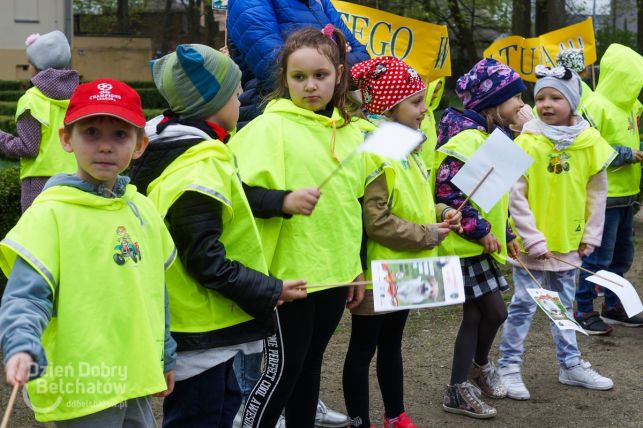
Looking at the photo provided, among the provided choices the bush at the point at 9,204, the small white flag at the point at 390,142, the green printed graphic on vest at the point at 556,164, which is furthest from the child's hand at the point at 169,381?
the bush at the point at 9,204

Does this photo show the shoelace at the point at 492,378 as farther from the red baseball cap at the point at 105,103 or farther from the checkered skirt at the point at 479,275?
the red baseball cap at the point at 105,103

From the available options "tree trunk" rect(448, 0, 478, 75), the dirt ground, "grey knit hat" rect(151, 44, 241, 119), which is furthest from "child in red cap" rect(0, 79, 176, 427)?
"tree trunk" rect(448, 0, 478, 75)

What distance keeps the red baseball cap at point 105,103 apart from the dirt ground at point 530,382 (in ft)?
7.72

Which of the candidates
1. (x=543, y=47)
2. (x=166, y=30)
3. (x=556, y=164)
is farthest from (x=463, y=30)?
(x=166, y=30)

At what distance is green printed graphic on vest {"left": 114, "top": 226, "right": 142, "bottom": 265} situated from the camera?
2830 mm

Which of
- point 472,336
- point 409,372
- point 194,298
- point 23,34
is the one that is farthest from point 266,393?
point 23,34

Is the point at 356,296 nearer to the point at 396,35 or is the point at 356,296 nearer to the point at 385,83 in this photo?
the point at 385,83

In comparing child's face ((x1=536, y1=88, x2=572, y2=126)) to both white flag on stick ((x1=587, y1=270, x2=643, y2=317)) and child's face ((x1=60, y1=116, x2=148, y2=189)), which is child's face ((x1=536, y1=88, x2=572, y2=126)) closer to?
white flag on stick ((x1=587, y1=270, x2=643, y2=317))

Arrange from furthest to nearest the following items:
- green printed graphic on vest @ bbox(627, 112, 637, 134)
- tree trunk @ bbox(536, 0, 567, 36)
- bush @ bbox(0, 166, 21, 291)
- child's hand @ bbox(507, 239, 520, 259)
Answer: tree trunk @ bbox(536, 0, 567, 36) < bush @ bbox(0, 166, 21, 291) < green printed graphic on vest @ bbox(627, 112, 637, 134) < child's hand @ bbox(507, 239, 520, 259)

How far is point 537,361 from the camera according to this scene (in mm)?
6023

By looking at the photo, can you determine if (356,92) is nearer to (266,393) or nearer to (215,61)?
(215,61)

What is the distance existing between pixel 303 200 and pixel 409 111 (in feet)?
3.78

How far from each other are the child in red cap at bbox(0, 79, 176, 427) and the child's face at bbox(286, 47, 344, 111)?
1024 millimetres

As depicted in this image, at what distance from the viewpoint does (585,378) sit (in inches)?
217
